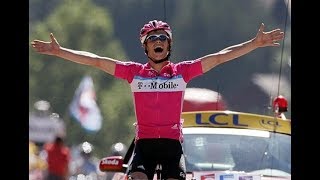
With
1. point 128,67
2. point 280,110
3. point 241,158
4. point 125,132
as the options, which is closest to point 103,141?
point 125,132

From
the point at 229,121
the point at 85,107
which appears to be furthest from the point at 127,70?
the point at 85,107

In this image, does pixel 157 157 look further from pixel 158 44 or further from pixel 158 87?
pixel 158 44

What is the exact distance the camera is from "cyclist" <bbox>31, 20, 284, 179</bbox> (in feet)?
20.1

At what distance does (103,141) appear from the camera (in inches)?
468

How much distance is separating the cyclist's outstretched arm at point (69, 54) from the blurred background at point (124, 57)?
473 cm

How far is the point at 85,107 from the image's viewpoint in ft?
38.2

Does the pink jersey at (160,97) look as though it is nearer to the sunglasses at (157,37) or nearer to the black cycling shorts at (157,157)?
the black cycling shorts at (157,157)

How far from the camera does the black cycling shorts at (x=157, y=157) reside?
6078 mm

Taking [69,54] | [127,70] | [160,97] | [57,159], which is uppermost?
[69,54]

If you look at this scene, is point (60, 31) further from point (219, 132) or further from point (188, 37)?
point (219, 132)

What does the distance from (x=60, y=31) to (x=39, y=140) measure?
2.17 meters

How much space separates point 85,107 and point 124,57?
90 centimetres

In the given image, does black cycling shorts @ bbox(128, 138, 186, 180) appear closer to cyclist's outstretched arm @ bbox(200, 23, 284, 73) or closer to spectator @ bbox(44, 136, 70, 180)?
cyclist's outstretched arm @ bbox(200, 23, 284, 73)
